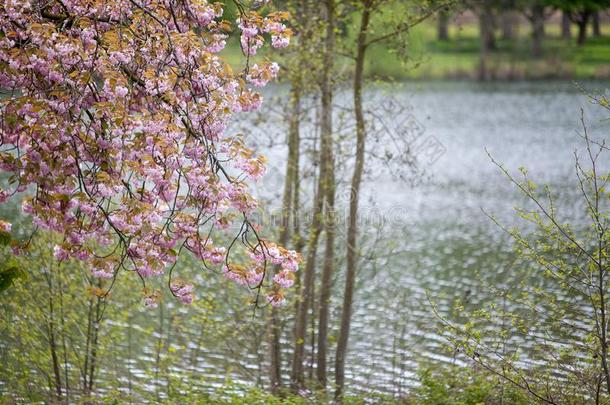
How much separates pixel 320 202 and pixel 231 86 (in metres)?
6.05

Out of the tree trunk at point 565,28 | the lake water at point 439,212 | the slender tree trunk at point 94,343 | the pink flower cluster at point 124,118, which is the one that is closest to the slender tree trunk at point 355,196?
the lake water at point 439,212

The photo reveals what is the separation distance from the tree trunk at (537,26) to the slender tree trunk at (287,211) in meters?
57.1

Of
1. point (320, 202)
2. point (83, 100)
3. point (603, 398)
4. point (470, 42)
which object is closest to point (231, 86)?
point (83, 100)

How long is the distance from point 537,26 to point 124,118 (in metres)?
64.8

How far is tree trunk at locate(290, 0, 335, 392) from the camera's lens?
39.9 feet

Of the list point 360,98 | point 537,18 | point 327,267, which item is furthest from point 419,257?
point 537,18

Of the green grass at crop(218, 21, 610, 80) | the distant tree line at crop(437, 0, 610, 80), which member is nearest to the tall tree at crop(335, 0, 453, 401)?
the green grass at crop(218, 21, 610, 80)

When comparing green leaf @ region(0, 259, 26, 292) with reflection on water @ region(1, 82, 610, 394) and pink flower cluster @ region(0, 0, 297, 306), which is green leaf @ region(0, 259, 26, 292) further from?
reflection on water @ region(1, 82, 610, 394)

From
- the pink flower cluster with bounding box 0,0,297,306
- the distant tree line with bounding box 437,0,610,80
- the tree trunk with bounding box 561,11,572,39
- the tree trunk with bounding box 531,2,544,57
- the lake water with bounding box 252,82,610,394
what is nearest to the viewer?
the pink flower cluster with bounding box 0,0,297,306

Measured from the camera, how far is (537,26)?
67.3m

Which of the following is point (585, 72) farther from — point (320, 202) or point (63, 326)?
point (63, 326)

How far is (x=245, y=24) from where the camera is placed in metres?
7.19

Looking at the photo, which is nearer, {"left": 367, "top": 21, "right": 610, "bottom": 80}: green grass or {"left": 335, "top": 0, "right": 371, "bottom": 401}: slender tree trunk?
{"left": 335, "top": 0, "right": 371, "bottom": 401}: slender tree trunk

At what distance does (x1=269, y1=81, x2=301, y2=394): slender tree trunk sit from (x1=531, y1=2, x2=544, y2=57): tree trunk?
5709 cm
